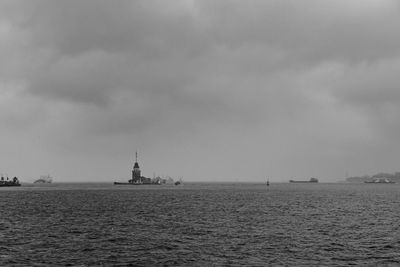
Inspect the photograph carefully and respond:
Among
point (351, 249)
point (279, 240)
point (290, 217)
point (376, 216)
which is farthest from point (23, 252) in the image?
point (376, 216)

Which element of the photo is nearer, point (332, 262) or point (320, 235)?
point (332, 262)

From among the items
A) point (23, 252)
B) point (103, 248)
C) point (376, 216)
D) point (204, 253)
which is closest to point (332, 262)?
point (204, 253)

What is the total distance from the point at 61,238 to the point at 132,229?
45.3 ft

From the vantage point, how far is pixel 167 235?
223 ft

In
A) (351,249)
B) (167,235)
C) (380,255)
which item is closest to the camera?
(380,255)

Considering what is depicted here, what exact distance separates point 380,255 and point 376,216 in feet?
164

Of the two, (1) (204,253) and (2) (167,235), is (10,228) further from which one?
(1) (204,253)

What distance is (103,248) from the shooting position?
185 ft

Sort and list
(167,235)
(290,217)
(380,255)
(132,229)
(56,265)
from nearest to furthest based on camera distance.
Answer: (56,265), (380,255), (167,235), (132,229), (290,217)

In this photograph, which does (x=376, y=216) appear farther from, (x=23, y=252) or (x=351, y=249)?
(x=23, y=252)

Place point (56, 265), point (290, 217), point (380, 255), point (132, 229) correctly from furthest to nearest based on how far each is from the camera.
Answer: point (290, 217) < point (132, 229) < point (380, 255) < point (56, 265)

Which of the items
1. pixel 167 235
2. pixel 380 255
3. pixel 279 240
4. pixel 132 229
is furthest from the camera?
pixel 132 229

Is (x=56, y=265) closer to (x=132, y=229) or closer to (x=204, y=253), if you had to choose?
(x=204, y=253)

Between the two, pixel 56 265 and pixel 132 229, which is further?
pixel 132 229
